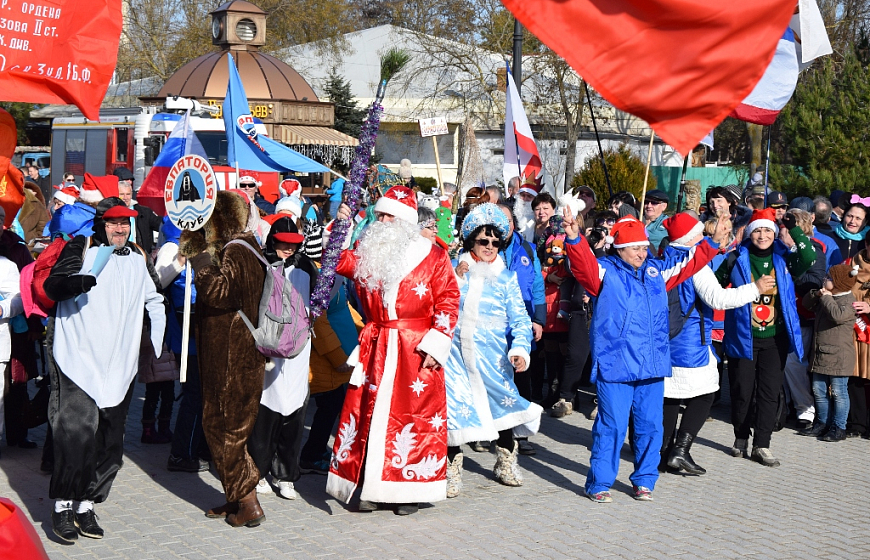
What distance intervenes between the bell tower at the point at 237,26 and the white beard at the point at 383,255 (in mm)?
29935

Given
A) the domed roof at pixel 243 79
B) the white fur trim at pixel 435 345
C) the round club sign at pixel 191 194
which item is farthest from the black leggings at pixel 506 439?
the domed roof at pixel 243 79

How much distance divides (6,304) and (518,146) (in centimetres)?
567

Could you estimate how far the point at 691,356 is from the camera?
24.5ft

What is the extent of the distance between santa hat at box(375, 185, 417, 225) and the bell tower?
29753mm

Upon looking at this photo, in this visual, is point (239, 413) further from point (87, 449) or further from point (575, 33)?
point (575, 33)

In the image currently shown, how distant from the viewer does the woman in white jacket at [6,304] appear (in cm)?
708

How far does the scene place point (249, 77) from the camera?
111 ft

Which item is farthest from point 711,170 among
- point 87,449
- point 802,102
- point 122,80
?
point 87,449

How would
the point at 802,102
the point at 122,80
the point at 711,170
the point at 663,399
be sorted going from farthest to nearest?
the point at 122,80 < the point at 711,170 < the point at 802,102 < the point at 663,399

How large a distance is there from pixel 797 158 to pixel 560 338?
13.7 metres

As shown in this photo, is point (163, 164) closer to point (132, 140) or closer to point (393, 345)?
point (393, 345)

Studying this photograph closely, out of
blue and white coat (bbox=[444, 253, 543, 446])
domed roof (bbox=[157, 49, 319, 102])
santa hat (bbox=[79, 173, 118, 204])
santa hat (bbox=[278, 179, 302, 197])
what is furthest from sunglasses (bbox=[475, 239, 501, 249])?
domed roof (bbox=[157, 49, 319, 102])

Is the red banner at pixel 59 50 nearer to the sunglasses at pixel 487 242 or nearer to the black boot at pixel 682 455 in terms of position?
the sunglasses at pixel 487 242

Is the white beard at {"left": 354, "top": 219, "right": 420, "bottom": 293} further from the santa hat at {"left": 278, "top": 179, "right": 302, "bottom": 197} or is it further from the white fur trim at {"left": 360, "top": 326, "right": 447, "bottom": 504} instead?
the santa hat at {"left": 278, "top": 179, "right": 302, "bottom": 197}
